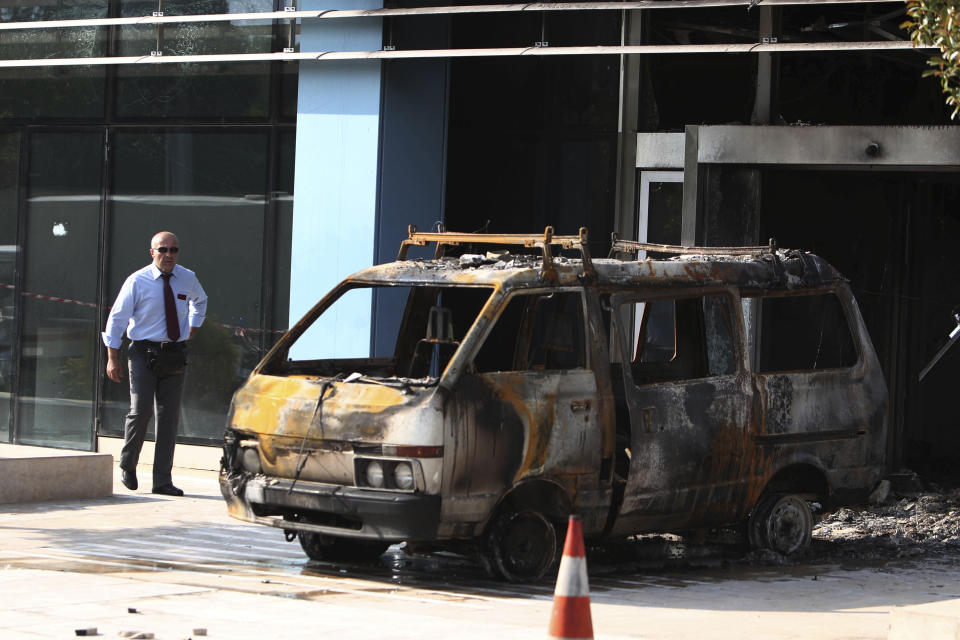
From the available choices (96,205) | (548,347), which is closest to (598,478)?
(548,347)

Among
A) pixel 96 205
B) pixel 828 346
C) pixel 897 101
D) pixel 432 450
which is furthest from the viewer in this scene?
pixel 96 205

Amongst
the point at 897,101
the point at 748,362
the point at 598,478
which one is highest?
the point at 897,101

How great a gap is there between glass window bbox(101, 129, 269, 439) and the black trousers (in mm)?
2048

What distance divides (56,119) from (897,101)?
8023 mm

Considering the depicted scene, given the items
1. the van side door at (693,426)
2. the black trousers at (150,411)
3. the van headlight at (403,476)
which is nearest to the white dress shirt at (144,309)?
the black trousers at (150,411)

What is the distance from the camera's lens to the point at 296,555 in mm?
9609

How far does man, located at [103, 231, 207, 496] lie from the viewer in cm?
1217

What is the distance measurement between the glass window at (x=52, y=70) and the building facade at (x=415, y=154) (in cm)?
3

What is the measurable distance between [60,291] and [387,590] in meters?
8.19

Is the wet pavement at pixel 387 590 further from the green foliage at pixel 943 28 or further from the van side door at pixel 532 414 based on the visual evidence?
the green foliage at pixel 943 28

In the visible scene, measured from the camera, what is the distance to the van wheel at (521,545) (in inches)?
341

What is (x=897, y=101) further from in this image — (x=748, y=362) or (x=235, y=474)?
(x=235, y=474)

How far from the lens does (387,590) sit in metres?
8.45

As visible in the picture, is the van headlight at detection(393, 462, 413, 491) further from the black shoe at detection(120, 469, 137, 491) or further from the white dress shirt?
the black shoe at detection(120, 469, 137, 491)
